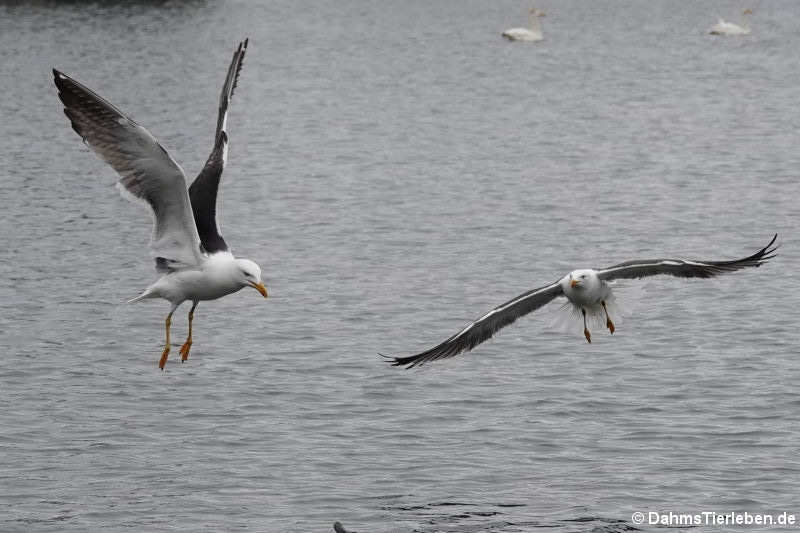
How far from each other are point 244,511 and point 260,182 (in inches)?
1000

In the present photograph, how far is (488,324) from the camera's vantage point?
1689 cm

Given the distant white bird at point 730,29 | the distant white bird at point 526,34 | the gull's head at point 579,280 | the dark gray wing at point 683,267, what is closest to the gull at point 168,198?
the gull's head at point 579,280

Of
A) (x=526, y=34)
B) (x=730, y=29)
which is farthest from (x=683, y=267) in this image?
(x=730, y=29)

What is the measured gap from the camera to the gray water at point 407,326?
1822 centimetres

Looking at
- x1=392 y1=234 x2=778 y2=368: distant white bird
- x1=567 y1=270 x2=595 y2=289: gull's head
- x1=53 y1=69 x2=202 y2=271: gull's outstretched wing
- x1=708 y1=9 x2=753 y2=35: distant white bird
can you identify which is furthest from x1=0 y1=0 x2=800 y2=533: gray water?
x1=708 y1=9 x2=753 y2=35: distant white bird

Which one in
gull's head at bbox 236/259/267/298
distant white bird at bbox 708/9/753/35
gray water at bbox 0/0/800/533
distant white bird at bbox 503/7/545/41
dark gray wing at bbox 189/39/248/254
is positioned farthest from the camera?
distant white bird at bbox 708/9/753/35

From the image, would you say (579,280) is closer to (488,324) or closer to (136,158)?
(488,324)

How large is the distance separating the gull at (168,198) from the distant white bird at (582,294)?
6.95 feet

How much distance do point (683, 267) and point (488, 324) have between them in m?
2.10

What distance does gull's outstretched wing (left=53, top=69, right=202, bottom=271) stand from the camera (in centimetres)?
1541

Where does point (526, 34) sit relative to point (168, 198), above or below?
below

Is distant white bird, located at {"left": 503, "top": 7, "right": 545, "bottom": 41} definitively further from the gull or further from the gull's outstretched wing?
the gull's outstretched wing

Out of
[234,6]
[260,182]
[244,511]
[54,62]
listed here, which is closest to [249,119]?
[260,182]

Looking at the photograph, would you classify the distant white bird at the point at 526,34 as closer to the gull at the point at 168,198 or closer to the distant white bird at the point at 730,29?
the distant white bird at the point at 730,29
